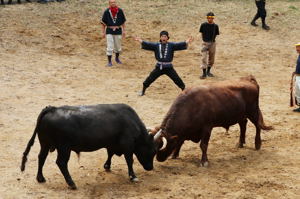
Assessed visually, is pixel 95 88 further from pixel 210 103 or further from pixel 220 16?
pixel 220 16

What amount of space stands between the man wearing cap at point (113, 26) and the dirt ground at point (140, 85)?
66cm

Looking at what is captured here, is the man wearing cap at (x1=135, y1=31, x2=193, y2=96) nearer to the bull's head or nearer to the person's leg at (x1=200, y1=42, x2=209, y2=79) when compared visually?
the person's leg at (x1=200, y1=42, x2=209, y2=79)

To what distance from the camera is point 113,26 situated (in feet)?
56.4

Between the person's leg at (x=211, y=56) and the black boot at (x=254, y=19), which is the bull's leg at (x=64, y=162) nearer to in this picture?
the person's leg at (x=211, y=56)

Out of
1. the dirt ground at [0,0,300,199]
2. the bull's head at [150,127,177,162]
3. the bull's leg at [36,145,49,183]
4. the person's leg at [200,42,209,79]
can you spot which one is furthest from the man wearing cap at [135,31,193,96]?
the bull's leg at [36,145,49,183]

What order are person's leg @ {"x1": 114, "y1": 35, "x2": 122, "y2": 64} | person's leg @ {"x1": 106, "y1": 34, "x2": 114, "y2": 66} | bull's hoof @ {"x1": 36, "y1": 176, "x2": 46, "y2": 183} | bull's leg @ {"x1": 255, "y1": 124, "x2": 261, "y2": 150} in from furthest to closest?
1. person's leg @ {"x1": 114, "y1": 35, "x2": 122, "y2": 64}
2. person's leg @ {"x1": 106, "y1": 34, "x2": 114, "y2": 66}
3. bull's leg @ {"x1": 255, "y1": 124, "x2": 261, "y2": 150}
4. bull's hoof @ {"x1": 36, "y1": 176, "x2": 46, "y2": 183}

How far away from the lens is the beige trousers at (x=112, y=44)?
1725 cm

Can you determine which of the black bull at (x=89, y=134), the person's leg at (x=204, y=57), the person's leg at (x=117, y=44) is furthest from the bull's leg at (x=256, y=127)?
the person's leg at (x=117, y=44)

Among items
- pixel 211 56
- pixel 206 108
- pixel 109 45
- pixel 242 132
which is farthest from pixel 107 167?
pixel 109 45

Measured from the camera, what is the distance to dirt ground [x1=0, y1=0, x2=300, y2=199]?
9195 millimetres

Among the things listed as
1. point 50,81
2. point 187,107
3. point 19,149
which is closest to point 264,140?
point 187,107

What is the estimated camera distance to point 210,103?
10.1 meters

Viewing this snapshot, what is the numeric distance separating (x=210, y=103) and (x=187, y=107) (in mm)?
462

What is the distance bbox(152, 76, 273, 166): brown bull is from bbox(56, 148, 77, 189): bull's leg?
173 centimetres
